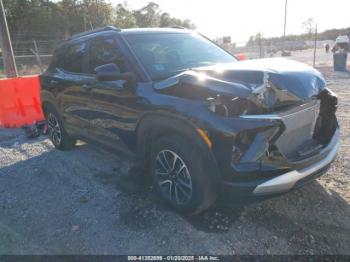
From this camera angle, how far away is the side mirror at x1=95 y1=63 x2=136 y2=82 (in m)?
3.53

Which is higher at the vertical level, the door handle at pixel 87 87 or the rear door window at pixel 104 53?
the rear door window at pixel 104 53

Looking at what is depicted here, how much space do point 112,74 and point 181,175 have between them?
128 cm

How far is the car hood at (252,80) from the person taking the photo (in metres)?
2.90

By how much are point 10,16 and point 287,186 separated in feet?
114

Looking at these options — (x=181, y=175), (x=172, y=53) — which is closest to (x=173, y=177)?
(x=181, y=175)

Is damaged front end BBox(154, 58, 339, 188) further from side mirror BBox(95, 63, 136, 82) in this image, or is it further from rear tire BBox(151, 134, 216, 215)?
side mirror BBox(95, 63, 136, 82)

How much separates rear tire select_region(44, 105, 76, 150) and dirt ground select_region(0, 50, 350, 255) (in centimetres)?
98

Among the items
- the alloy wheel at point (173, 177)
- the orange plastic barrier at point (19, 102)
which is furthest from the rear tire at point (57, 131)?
the alloy wheel at point (173, 177)

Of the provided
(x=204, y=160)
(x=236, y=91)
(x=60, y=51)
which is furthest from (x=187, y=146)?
(x=60, y=51)

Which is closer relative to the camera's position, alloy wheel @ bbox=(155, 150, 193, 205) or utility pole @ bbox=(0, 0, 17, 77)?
alloy wheel @ bbox=(155, 150, 193, 205)

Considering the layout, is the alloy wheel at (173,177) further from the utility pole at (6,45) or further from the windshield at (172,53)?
the utility pole at (6,45)

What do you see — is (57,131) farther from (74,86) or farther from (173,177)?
(173,177)

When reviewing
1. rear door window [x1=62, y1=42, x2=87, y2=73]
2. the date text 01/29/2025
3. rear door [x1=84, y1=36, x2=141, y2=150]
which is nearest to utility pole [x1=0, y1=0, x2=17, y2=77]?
rear door window [x1=62, y1=42, x2=87, y2=73]

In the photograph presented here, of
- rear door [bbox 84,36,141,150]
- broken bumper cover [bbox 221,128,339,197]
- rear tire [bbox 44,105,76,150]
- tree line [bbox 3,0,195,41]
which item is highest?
tree line [bbox 3,0,195,41]
